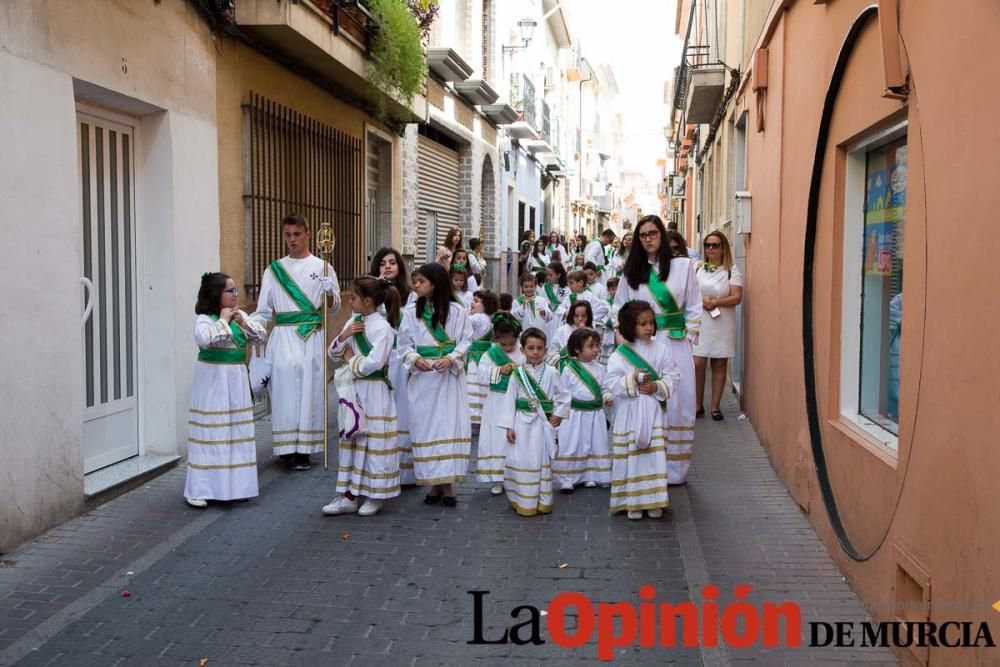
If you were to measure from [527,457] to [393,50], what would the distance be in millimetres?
6826

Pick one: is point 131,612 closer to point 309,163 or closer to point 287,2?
point 287,2

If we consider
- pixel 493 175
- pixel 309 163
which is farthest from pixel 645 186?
pixel 309 163

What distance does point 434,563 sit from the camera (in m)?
5.70

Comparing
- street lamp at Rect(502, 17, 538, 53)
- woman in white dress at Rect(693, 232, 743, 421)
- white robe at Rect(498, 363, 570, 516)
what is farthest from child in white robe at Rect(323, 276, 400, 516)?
street lamp at Rect(502, 17, 538, 53)

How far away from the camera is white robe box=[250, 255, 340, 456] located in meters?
8.00

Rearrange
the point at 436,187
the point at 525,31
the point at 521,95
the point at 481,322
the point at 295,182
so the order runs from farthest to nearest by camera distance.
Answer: the point at 521,95 < the point at 525,31 < the point at 436,187 < the point at 295,182 < the point at 481,322

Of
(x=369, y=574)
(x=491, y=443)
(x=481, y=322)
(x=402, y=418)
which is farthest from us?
(x=481, y=322)

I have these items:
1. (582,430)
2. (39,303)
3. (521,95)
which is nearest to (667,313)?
(582,430)

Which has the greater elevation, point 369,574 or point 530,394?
point 530,394

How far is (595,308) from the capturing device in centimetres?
1260

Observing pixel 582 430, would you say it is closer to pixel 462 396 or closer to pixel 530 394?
pixel 530 394

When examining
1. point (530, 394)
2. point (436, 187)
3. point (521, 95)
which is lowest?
point (530, 394)

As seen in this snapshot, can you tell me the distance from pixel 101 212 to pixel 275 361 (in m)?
1.69

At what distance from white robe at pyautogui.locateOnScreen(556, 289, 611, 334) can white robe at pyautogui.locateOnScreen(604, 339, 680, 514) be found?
547 centimetres
